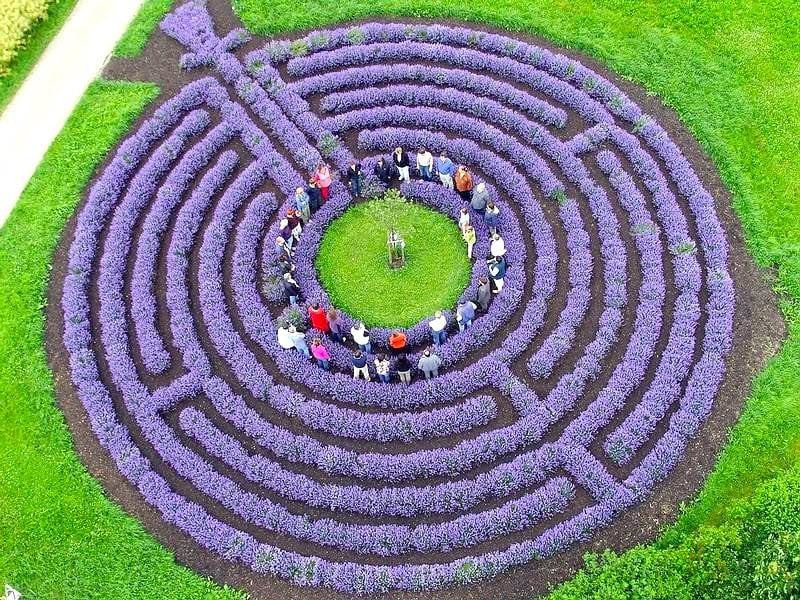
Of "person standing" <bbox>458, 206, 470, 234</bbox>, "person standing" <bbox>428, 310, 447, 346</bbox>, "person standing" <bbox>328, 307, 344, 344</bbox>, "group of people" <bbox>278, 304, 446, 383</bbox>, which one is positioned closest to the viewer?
"group of people" <bbox>278, 304, 446, 383</bbox>

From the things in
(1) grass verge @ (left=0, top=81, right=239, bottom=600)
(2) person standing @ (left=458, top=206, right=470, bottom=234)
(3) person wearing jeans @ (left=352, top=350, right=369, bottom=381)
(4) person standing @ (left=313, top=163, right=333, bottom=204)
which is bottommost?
(1) grass verge @ (left=0, top=81, right=239, bottom=600)

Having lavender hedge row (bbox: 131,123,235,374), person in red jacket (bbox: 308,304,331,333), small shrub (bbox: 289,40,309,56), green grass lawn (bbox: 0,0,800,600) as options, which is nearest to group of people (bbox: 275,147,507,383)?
person in red jacket (bbox: 308,304,331,333)

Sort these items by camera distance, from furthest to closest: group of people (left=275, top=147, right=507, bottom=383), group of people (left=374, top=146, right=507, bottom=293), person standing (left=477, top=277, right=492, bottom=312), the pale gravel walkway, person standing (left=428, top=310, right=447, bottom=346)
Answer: the pale gravel walkway
group of people (left=374, top=146, right=507, bottom=293)
person standing (left=477, top=277, right=492, bottom=312)
person standing (left=428, top=310, right=447, bottom=346)
group of people (left=275, top=147, right=507, bottom=383)

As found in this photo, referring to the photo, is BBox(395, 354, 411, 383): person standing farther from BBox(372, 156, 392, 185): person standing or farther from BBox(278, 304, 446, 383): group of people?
BBox(372, 156, 392, 185): person standing

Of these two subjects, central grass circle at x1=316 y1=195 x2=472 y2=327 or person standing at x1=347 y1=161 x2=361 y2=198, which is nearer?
central grass circle at x1=316 y1=195 x2=472 y2=327

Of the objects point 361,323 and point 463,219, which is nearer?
point 361,323

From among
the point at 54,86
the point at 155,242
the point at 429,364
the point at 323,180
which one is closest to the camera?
the point at 429,364

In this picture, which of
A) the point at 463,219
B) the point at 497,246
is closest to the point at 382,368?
the point at 497,246

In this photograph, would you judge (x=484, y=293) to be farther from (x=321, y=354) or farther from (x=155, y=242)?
(x=155, y=242)
